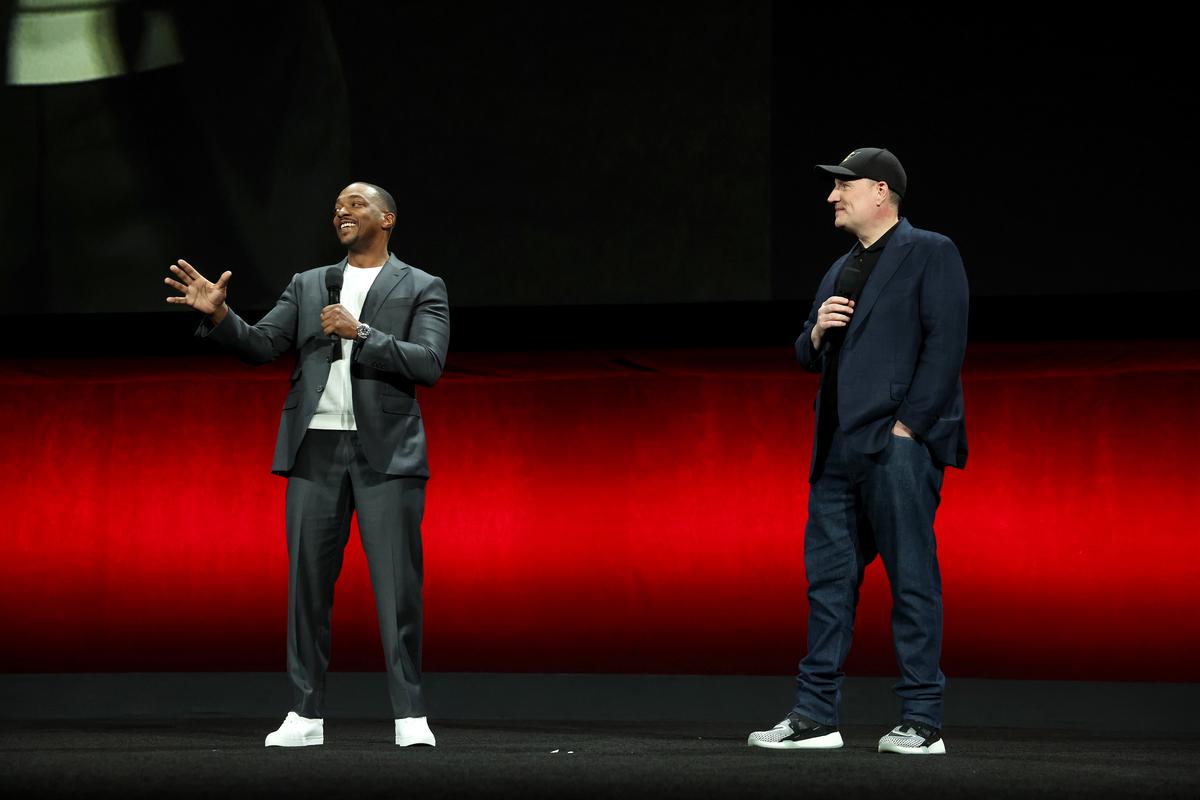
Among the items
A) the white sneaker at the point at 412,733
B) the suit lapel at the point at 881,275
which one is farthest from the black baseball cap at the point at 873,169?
the white sneaker at the point at 412,733

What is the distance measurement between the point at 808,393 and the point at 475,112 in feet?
5.24

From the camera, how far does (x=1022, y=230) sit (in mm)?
4137

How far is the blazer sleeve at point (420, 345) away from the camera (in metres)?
2.86

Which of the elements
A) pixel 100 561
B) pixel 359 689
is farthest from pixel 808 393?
pixel 100 561

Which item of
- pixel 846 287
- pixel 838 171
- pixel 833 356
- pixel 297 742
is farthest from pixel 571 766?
pixel 838 171

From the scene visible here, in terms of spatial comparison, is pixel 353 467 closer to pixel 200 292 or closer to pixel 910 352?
pixel 200 292

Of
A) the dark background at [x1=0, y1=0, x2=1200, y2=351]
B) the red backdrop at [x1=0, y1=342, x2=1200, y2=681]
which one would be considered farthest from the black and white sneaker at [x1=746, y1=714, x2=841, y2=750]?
the red backdrop at [x1=0, y1=342, x2=1200, y2=681]

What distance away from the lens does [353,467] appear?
116 inches

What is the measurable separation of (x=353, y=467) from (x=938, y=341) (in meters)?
1.24

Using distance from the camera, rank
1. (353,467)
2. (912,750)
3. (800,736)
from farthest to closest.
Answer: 1. (353,467)
2. (800,736)
3. (912,750)

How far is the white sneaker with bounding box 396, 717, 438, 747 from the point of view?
113 inches

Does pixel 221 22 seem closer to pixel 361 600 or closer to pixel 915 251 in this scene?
pixel 361 600

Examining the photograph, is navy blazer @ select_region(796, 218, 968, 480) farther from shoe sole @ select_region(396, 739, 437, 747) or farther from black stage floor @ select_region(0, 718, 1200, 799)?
shoe sole @ select_region(396, 739, 437, 747)

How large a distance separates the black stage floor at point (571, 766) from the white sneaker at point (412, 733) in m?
0.03
